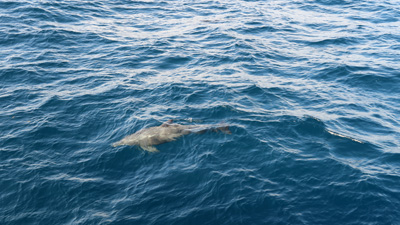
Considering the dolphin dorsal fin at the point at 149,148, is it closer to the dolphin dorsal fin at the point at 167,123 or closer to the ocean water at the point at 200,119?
the ocean water at the point at 200,119

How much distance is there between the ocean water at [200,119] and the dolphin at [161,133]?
285 mm

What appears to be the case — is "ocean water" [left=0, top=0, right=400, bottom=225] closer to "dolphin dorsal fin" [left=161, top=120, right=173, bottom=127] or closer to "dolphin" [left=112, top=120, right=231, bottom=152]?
"dolphin" [left=112, top=120, right=231, bottom=152]

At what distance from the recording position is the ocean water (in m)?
9.20

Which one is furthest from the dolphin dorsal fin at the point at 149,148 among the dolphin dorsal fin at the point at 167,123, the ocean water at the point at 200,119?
the dolphin dorsal fin at the point at 167,123

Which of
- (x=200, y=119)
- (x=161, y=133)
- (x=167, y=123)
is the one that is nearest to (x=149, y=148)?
(x=161, y=133)

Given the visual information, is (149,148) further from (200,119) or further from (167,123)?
(200,119)

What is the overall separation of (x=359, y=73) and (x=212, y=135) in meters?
8.69

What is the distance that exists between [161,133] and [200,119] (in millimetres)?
1706

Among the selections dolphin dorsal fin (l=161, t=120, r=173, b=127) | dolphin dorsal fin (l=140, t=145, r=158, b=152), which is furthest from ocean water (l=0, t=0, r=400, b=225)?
dolphin dorsal fin (l=161, t=120, r=173, b=127)

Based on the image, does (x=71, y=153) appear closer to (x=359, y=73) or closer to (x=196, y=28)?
(x=359, y=73)

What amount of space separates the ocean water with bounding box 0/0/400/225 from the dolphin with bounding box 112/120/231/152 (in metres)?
0.29

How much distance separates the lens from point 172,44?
20203mm

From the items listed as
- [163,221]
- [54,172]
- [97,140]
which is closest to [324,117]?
[163,221]

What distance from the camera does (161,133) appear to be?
11836 millimetres
